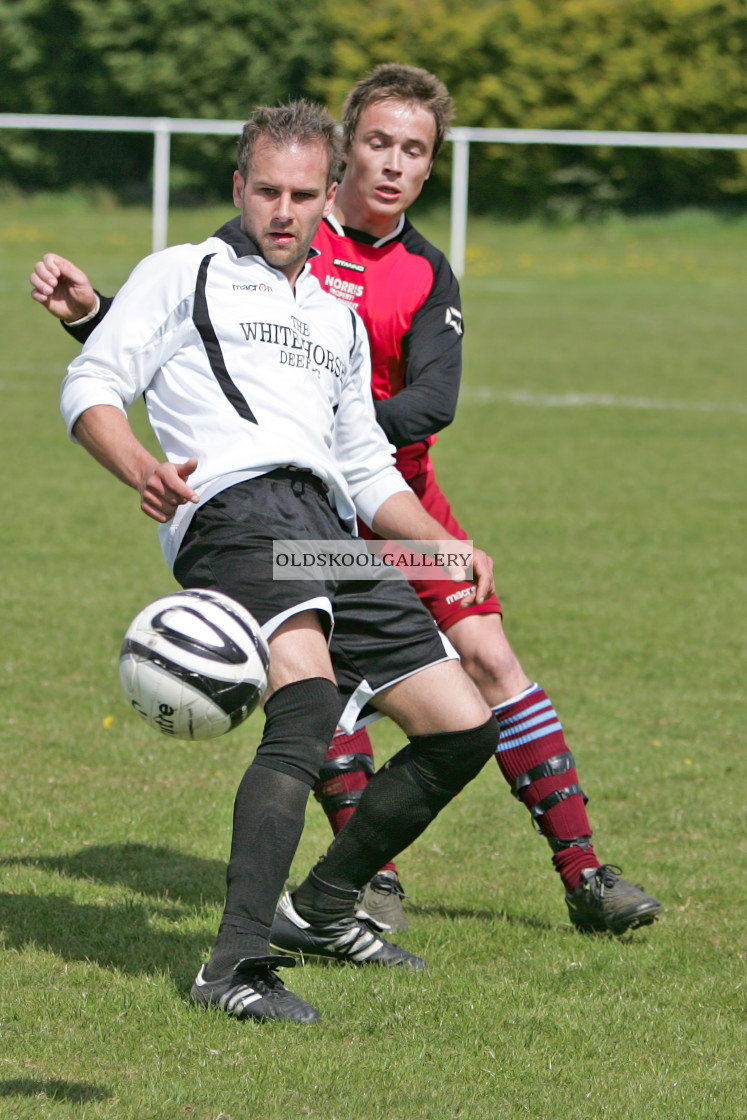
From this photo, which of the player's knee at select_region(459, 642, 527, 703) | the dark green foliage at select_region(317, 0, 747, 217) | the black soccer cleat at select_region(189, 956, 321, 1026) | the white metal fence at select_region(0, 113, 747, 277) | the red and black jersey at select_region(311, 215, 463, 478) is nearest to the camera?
the black soccer cleat at select_region(189, 956, 321, 1026)

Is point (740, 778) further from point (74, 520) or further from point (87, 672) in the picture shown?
point (74, 520)

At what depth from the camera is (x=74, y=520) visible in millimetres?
9438

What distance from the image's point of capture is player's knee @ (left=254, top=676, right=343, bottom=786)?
11.1 feet

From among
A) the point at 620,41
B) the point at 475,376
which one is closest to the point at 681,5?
the point at 620,41

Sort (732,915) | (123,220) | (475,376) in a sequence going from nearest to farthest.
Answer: (732,915) → (475,376) → (123,220)

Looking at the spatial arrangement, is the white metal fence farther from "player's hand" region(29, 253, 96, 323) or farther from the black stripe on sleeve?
the black stripe on sleeve

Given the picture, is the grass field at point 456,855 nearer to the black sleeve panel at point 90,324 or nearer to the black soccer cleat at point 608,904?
the black soccer cleat at point 608,904

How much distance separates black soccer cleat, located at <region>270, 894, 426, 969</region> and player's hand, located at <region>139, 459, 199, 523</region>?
48.5 inches

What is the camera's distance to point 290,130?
145 inches

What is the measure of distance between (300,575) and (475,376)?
13.0 metres

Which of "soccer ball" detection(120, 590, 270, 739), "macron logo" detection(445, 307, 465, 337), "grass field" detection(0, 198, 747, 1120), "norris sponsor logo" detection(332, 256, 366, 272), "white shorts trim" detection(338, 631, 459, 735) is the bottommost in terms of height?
"grass field" detection(0, 198, 747, 1120)

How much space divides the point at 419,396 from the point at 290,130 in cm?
92

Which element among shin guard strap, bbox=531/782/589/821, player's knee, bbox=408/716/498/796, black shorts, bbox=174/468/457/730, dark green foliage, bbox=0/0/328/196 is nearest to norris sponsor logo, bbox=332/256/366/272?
black shorts, bbox=174/468/457/730

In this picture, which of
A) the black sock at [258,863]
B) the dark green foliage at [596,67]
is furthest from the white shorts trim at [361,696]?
the dark green foliage at [596,67]
